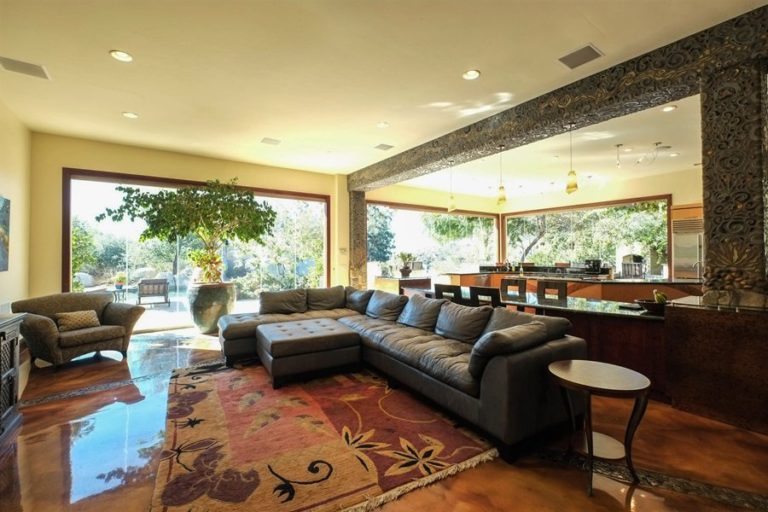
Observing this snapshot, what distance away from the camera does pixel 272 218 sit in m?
5.86

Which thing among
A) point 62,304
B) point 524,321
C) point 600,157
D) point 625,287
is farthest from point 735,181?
point 62,304

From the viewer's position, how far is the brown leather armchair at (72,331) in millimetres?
3736

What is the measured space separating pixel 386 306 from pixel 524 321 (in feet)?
6.41

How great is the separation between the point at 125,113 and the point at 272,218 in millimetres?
2364

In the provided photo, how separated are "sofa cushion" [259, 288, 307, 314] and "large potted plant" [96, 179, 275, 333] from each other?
1.10 meters

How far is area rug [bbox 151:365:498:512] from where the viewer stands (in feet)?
6.14

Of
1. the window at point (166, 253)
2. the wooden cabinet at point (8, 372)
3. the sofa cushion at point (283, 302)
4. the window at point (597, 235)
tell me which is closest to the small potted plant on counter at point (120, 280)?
the window at point (166, 253)

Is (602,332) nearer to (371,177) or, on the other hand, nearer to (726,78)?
(726,78)

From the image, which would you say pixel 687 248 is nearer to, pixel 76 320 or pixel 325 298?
pixel 325 298

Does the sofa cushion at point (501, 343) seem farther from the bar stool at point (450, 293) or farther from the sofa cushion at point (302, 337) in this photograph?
the sofa cushion at point (302, 337)

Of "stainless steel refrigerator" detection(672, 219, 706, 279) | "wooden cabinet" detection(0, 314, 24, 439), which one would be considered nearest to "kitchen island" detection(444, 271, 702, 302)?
"stainless steel refrigerator" detection(672, 219, 706, 279)

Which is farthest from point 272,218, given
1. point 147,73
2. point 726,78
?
point 726,78

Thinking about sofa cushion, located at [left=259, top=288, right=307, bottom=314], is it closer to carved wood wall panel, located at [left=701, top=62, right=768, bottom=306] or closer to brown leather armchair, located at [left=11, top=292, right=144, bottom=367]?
brown leather armchair, located at [left=11, top=292, right=144, bottom=367]

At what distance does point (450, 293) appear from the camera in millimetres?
4160
